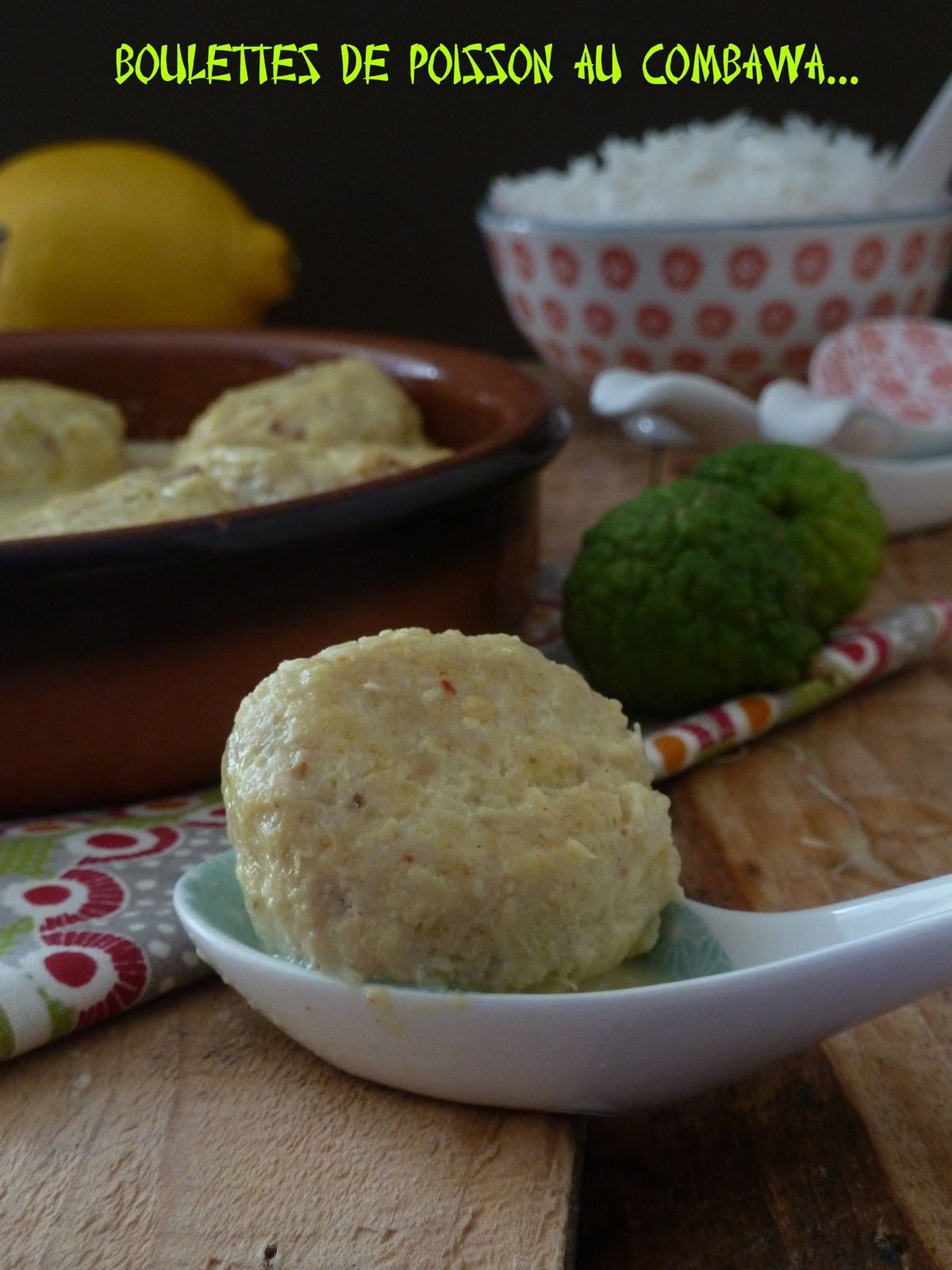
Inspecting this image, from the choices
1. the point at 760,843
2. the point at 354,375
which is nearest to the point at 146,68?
the point at 354,375

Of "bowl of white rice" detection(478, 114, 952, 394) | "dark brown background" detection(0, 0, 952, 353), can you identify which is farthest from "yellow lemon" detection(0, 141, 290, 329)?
"dark brown background" detection(0, 0, 952, 353)

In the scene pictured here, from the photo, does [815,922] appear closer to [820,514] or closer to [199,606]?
[199,606]

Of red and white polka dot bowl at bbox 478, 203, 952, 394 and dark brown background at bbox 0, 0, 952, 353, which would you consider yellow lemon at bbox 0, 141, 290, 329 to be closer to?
red and white polka dot bowl at bbox 478, 203, 952, 394

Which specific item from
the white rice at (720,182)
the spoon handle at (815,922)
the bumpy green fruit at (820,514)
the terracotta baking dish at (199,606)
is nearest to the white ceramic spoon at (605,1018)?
the spoon handle at (815,922)

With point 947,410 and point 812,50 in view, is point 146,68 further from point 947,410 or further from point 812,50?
point 947,410

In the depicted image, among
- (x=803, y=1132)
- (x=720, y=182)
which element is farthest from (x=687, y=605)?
(x=720, y=182)

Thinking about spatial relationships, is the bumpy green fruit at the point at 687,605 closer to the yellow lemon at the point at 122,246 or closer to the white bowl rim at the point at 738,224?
the white bowl rim at the point at 738,224
